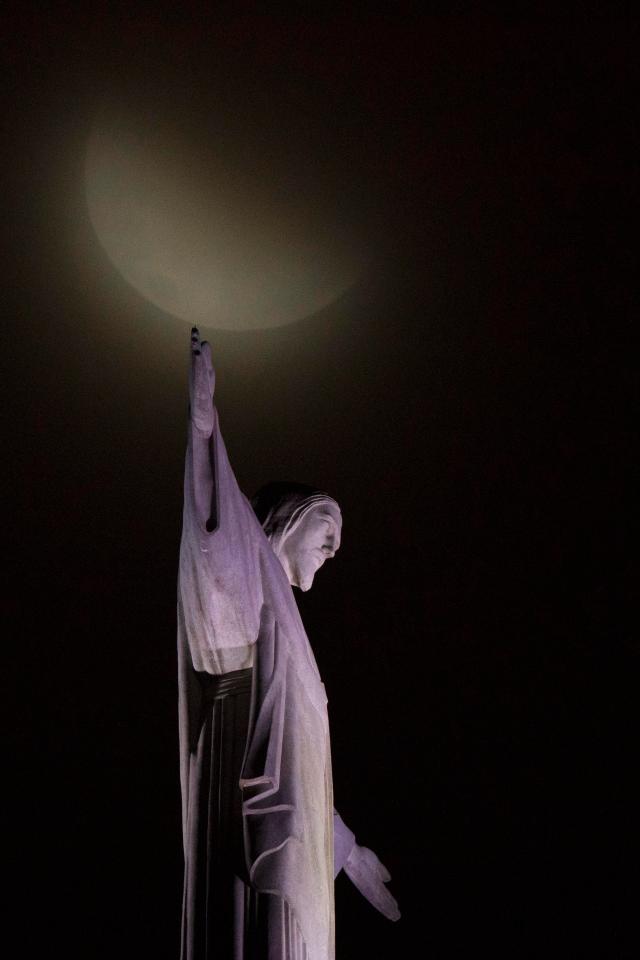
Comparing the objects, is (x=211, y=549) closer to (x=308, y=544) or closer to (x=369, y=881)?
(x=308, y=544)

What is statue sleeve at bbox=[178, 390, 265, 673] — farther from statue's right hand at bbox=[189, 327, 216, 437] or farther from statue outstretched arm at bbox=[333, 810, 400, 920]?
statue outstretched arm at bbox=[333, 810, 400, 920]

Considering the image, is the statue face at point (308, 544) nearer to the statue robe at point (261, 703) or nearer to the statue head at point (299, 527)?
the statue head at point (299, 527)

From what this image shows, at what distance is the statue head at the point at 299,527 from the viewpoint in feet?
20.4

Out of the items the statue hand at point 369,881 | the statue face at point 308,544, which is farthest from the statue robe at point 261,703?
the statue hand at point 369,881

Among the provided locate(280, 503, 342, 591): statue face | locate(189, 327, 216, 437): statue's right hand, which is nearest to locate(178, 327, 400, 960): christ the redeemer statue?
locate(189, 327, 216, 437): statue's right hand

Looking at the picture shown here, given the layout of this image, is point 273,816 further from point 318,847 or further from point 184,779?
point 184,779

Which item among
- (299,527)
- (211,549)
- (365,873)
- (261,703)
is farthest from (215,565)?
(365,873)

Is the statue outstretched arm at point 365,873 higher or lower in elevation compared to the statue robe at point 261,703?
lower

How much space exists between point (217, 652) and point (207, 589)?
37cm

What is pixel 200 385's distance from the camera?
504 centimetres

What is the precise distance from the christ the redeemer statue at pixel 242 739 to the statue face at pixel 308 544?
1.14 feet

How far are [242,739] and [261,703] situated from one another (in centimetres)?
25

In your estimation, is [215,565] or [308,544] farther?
[308,544]

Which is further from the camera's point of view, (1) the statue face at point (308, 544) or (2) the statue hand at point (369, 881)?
(1) the statue face at point (308, 544)
